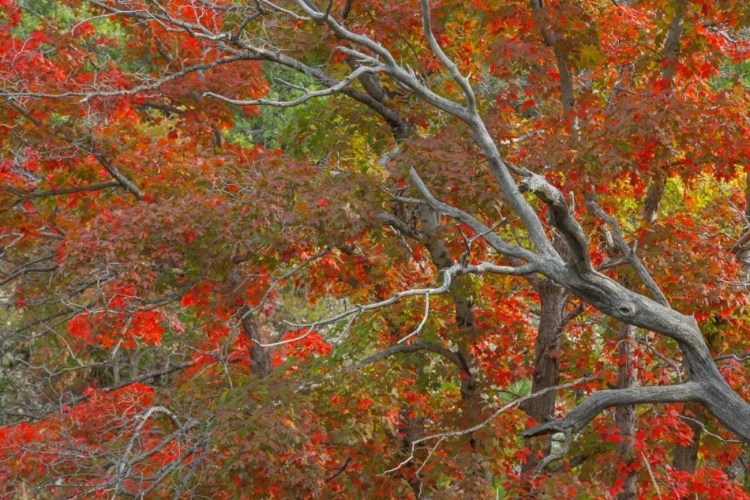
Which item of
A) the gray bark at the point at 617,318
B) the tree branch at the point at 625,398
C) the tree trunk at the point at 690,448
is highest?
the gray bark at the point at 617,318

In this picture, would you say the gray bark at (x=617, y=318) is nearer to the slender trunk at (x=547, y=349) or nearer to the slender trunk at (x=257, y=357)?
the slender trunk at (x=547, y=349)

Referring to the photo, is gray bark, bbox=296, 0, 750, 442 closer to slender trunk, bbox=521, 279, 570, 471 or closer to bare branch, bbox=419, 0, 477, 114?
bare branch, bbox=419, 0, 477, 114

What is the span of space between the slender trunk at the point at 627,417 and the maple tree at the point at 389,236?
0.03 meters

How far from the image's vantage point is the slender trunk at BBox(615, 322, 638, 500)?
9.09 meters

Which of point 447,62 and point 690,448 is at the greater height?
point 447,62

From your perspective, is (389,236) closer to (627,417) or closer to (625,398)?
(627,417)

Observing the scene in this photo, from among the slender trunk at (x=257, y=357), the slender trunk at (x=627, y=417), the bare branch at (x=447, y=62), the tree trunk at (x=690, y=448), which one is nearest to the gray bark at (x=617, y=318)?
the bare branch at (x=447, y=62)

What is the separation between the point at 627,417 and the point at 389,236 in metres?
2.83

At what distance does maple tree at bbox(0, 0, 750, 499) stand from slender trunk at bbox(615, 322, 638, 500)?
0.10 feet

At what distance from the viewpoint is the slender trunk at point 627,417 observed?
909 centimetres

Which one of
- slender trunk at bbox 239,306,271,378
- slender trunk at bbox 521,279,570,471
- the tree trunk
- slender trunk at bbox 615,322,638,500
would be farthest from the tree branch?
slender trunk at bbox 239,306,271,378

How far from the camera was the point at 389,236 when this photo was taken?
29.3 feet

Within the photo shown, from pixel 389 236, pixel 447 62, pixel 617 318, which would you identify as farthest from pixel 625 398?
pixel 389 236

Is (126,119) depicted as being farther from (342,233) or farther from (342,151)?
(342,233)
